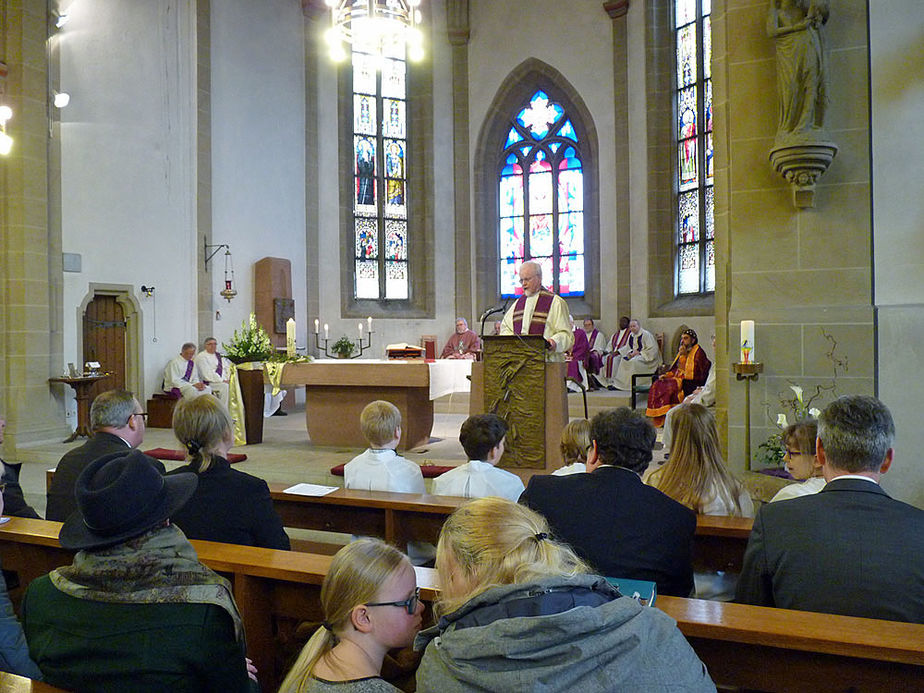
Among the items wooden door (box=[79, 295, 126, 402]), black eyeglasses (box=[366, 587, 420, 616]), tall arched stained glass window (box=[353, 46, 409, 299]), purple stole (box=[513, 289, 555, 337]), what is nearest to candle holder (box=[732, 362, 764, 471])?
purple stole (box=[513, 289, 555, 337])

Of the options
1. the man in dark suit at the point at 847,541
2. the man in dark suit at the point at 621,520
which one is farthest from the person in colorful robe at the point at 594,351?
the man in dark suit at the point at 847,541

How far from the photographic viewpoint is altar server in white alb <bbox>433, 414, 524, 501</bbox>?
3520mm

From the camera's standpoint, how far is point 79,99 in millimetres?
9820

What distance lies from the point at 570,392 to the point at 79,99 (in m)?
7.87

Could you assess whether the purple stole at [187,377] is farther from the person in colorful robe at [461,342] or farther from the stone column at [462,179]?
the stone column at [462,179]

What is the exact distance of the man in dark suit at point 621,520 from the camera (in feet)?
7.43

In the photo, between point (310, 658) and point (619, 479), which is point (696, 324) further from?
point (310, 658)

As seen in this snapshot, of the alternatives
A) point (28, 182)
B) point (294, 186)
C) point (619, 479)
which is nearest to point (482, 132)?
point (294, 186)

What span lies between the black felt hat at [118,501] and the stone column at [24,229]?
7.96 metres

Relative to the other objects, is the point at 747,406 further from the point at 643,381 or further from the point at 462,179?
the point at 462,179

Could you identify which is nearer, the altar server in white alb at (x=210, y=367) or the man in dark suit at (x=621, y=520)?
the man in dark suit at (x=621, y=520)

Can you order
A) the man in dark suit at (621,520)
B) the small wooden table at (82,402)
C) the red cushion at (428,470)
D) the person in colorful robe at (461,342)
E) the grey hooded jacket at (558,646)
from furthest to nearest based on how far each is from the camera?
the person in colorful robe at (461,342) → the small wooden table at (82,402) → the red cushion at (428,470) → the man in dark suit at (621,520) → the grey hooded jacket at (558,646)

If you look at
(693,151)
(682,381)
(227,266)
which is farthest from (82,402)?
(693,151)

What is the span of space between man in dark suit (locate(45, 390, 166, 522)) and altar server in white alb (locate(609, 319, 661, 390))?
9.75 meters
